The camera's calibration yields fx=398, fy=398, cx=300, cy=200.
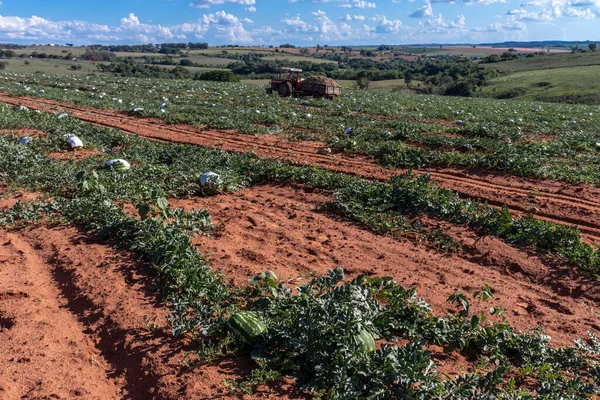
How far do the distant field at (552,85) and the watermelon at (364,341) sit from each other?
45107mm

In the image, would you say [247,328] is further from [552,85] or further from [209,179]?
[552,85]

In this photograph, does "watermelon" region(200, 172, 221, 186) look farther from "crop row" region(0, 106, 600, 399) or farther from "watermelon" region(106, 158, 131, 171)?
"watermelon" region(106, 158, 131, 171)

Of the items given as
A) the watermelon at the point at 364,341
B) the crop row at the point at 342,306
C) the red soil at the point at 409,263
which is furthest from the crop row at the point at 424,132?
the watermelon at the point at 364,341

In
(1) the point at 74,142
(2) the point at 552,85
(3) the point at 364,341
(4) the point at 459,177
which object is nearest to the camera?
(3) the point at 364,341

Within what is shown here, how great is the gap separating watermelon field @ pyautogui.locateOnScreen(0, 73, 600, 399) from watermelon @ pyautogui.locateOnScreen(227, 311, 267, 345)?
0.02 metres

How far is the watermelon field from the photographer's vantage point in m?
3.40

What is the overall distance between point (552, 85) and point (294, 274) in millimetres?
56826

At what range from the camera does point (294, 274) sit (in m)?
5.17

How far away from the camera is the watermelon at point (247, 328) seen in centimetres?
363

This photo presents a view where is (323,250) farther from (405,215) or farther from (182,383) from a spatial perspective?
(182,383)

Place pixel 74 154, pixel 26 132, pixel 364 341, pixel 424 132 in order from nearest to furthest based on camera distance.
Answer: pixel 364 341 → pixel 74 154 → pixel 26 132 → pixel 424 132

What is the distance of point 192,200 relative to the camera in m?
7.68

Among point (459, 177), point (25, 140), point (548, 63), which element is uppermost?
point (548, 63)

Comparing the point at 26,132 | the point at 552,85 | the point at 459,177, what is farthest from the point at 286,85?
the point at 552,85
